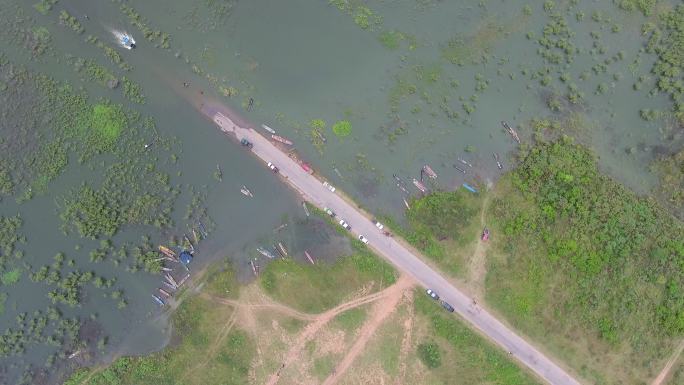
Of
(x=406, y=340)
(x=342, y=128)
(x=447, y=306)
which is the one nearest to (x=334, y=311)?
(x=406, y=340)

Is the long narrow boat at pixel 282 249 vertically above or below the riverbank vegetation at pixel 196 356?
above

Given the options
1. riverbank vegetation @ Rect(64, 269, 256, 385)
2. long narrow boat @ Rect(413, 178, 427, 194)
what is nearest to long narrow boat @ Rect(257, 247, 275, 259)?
riverbank vegetation @ Rect(64, 269, 256, 385)

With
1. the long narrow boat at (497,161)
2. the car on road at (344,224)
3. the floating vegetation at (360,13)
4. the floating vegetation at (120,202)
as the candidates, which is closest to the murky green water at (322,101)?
the floating vegetation at (360,13)

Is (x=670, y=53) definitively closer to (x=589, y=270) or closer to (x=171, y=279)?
(x=589, y=270)

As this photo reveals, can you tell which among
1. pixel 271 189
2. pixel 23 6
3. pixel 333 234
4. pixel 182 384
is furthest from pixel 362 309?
pixel 23 6

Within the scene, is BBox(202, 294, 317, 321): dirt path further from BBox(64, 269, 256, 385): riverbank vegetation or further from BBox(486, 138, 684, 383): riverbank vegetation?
BBox(486, 138, 684, 383): riverbank vegetation

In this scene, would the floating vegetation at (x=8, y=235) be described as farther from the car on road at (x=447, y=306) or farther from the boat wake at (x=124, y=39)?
the car on road at (x=447, y=306)
